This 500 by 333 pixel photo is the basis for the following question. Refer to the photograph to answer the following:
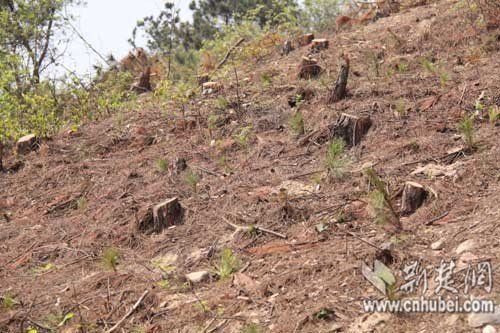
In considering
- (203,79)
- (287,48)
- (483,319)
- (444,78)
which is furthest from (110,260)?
(287,48)

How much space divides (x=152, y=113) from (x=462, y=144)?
4.93 m

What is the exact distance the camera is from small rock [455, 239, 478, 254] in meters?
2.98

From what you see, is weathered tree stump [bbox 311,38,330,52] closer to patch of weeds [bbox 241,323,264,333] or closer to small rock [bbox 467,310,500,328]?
patch of weeds [bbox 241,323,264,333]

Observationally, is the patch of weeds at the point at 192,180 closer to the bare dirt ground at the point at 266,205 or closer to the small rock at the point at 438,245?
the bare dirt ground at the point at 266,205

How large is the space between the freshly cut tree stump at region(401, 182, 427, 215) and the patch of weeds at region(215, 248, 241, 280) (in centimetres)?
116

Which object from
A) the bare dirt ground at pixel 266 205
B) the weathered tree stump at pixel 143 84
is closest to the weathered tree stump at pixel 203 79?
the bare dirt ground at pixel 266 205

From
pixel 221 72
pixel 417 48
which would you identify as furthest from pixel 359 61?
pixel 221 72

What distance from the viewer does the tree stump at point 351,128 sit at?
5336mm

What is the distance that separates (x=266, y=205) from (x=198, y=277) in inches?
39.5

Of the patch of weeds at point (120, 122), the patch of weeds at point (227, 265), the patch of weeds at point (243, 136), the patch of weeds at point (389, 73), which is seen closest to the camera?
the patch of weeds at point (227, 265)

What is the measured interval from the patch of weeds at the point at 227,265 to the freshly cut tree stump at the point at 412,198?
116 centimetres

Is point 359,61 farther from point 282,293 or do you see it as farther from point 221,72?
point 282,293

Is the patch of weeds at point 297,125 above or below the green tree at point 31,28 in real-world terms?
below

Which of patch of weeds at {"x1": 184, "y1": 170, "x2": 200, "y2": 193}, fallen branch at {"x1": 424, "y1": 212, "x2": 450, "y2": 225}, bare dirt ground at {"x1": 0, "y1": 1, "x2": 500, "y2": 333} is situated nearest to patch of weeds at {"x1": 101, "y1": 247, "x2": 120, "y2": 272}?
bare dirt ground at {"x1": 0, "y1": 1, "x2": 500, "y2": 333}
